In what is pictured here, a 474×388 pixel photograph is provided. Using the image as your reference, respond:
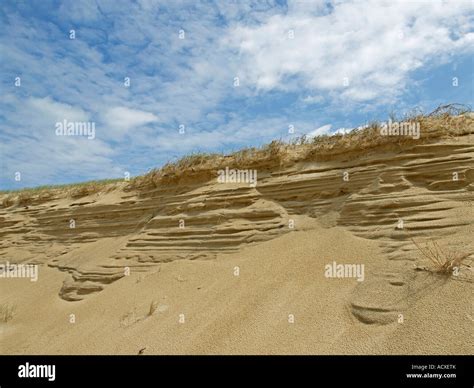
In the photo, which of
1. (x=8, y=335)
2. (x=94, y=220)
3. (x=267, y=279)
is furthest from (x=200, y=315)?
(x=94, y=220)

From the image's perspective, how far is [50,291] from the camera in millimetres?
7281

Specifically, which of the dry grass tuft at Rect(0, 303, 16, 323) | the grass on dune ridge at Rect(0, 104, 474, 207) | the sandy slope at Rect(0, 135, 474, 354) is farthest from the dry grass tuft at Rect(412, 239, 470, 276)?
the dry grass tuft at Rect(0, 303, 16, 323)

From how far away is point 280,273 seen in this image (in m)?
4.70

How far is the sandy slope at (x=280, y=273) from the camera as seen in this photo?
135 inches

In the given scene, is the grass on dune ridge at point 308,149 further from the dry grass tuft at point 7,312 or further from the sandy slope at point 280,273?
the dry grass tuft at point 7,312

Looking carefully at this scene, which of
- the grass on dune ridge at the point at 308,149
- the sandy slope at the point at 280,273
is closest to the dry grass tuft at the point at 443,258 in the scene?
the sandy slope at the point at 280,273

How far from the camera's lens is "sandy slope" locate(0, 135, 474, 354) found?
3.42m

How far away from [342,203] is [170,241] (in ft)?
9.33

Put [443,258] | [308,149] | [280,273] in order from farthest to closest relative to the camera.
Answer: [308,149], [280,273], [443,258]

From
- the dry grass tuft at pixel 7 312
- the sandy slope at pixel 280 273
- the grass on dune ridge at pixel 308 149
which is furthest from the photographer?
the dry grass tuft at pixel 7 312

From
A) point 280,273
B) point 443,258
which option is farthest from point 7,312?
point 443,258

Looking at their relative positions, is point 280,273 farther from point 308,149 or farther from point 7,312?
point 7,312

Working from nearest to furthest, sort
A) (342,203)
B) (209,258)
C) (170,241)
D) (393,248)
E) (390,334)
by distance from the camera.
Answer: (390,334) < (393,248) < (342,203) < (209,258) < (170,241)
